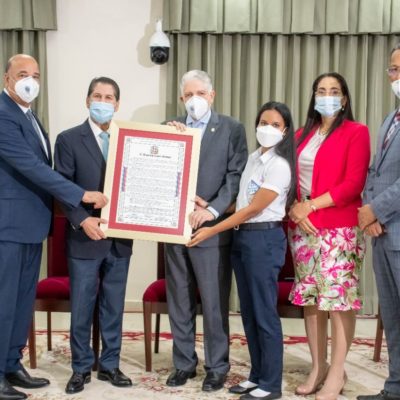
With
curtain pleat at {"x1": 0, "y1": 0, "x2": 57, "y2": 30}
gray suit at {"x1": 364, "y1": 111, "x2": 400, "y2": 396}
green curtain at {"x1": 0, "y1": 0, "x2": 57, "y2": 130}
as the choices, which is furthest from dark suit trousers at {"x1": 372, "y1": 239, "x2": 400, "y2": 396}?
curtain pleat at {"x1": 0, "y1": 0, "x2": 57, "y2": 30}

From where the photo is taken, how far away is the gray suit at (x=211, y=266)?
342 cm

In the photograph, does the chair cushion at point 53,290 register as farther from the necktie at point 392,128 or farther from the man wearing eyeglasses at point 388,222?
the necktie at point 392,128

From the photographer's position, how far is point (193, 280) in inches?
140

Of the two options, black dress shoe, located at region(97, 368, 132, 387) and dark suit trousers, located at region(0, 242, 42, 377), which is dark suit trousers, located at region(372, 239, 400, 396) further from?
dark suit trousers, located at region(0, 242, 42, 377)

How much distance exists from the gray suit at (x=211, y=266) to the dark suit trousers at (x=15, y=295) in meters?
0.73

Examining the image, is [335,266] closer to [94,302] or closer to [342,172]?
[342,172]

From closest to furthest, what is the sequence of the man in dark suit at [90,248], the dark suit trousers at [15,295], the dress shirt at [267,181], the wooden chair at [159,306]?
the dress shirt at [267,181], the dark suit trousers at [15,295], the man in dark suit at [90,248], the wooden chair at [159,306]

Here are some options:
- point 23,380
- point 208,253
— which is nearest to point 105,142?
point 208,253

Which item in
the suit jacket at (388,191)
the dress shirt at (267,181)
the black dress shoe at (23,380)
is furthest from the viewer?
the black dress shoe at (23,380)

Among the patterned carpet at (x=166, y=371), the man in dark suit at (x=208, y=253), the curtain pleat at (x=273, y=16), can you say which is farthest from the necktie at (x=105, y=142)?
the curtain pleat at (x=273, y=16)

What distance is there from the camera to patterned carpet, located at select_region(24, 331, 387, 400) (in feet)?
11.2

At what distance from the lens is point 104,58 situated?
18.1 feet

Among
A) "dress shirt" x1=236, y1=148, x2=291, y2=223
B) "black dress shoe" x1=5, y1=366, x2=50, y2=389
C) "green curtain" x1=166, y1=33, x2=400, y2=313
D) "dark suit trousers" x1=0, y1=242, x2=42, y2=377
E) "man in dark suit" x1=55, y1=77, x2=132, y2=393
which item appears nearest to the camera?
"dress shirt" x1=236, y1=148, x2=291, y2=223

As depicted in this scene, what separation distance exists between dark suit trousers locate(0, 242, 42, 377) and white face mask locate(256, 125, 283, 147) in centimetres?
129
